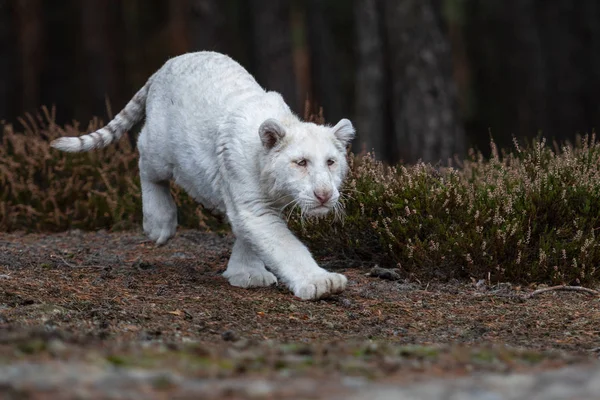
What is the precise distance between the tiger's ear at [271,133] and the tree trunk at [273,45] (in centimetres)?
1065

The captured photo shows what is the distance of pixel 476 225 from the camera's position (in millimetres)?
6473

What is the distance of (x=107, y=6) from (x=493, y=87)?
17.9 meters

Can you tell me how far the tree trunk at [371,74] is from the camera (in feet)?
64.0

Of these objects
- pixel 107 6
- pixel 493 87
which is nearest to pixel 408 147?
pixel 107 6

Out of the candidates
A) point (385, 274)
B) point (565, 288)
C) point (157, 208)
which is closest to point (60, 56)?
point (157, 208)

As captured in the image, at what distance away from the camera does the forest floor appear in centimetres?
289

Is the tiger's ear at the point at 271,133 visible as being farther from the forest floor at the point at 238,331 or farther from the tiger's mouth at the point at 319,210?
the forest floor at the point at 238,331

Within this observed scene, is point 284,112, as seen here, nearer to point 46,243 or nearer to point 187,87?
point 187,87

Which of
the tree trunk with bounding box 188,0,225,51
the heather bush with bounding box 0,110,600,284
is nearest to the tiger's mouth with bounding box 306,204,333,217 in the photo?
the heather bush with bounding box 0,110,600,284

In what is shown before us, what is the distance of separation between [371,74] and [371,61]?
0.35 meters

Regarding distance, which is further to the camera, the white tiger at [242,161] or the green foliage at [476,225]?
the green foliage at [476,225]

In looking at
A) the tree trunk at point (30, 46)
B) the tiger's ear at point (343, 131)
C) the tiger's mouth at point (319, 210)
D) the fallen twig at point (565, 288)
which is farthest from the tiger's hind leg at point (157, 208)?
the tree trunk at point (30, 46)

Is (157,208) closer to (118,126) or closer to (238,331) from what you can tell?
(118,126)

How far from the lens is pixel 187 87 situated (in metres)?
6.61
